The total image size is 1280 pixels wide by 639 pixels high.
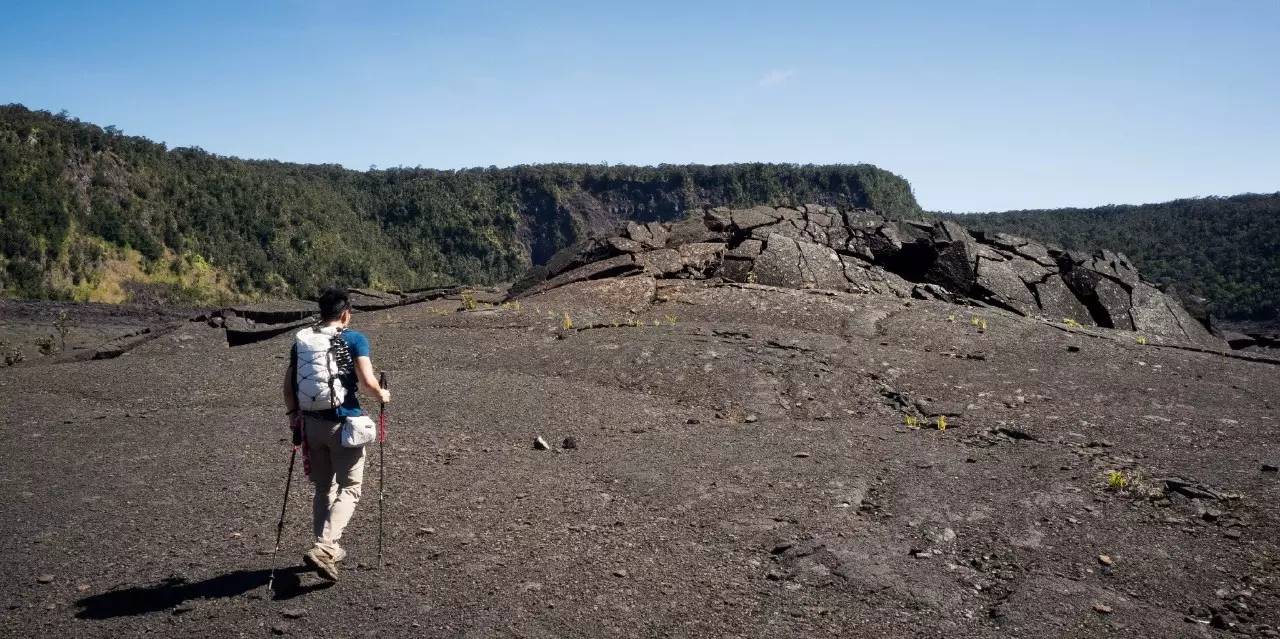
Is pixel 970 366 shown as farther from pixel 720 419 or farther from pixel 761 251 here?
pixel 761 251

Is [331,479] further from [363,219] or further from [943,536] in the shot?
[363,219]

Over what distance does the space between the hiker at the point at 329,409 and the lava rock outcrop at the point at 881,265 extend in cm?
1398

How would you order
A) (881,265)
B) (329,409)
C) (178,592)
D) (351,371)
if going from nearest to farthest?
1. (178,592)
2. (329,409)
3. (351,371)
4. (881,265)

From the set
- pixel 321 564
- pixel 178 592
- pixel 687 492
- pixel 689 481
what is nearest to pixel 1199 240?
pixel 689 481

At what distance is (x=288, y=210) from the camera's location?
6688 cm

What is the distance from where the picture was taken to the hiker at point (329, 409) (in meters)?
5.51

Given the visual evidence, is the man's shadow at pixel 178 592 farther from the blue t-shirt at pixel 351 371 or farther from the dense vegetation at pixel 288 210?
the dense vegetation at pixel 288 210

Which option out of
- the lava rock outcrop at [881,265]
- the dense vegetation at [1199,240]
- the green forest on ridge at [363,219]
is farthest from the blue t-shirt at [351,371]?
the dense vegetation at [1199,240]

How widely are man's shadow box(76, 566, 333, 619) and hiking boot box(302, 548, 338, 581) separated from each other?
0.11m

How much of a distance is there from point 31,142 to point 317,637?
2317 inches

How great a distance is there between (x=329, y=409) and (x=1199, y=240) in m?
70.5

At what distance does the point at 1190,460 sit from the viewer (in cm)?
885

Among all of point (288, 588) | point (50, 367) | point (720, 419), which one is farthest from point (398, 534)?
point (50, 367)

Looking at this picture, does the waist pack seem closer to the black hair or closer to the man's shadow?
the black hair
